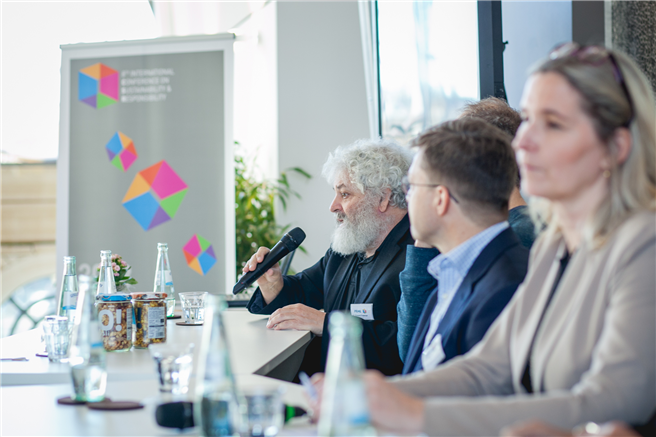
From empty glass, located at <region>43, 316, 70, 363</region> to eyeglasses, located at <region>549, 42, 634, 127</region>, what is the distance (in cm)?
138

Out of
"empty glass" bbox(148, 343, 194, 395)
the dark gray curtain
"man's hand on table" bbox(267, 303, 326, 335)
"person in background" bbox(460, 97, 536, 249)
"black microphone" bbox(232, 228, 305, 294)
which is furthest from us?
the dark gray curtain

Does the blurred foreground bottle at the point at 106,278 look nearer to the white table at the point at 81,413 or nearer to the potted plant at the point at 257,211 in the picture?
the white table at the point at 81,413

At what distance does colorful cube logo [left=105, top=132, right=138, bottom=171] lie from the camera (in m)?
3.99

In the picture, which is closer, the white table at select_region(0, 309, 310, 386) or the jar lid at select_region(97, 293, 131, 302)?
the white table at select_region(0, 309, 310, 386)

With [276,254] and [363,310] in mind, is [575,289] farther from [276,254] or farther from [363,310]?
[276,254]

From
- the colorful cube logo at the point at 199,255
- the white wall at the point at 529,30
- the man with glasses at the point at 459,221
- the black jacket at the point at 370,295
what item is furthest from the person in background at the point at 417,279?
the colorful cube logo at the point at 199,255

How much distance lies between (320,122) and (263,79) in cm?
76

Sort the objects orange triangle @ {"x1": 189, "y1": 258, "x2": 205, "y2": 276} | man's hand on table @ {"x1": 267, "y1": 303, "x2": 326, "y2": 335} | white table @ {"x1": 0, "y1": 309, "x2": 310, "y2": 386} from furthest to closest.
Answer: orange triangle @ {"x1": 189, "y1": 258, "x2": 205, "y2": 276} → man's hand on table @ {"x1": 267, "y1": 303, "x2": 326, "y2": 335} → white table @ {"x1": 0, "y1": 309, "x2": 310, "y2": 386}

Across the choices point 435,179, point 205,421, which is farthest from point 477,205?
point 205,421

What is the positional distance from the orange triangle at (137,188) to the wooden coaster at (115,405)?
2927 millimetres

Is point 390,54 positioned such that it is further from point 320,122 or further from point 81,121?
point 81,121

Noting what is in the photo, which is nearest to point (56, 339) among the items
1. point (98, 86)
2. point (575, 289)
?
point (575, 289)

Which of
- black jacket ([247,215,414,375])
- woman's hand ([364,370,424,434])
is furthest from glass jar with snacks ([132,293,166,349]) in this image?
woman's hand ([364,370,424,434])

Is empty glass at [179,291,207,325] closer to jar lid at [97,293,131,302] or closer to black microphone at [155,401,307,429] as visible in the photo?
jar lid at [97,293,131,302]
